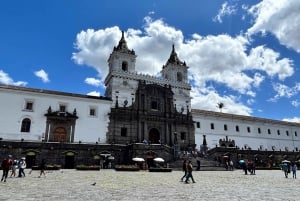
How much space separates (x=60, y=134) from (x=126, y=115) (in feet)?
34.7

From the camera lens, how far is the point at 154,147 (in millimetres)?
34969

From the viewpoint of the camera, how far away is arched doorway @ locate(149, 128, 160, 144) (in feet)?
140

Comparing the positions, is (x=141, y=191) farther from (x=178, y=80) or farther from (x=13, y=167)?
(x=178, y=80)

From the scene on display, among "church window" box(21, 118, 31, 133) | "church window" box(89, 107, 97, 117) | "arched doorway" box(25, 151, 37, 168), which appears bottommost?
"arched doorway" box(25, 151, 37, 168)

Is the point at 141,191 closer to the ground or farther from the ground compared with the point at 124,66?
closer to the ground

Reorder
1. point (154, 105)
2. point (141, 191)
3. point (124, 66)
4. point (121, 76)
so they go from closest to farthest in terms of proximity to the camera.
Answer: point (141, 191)
point (121, 76)
point (154, 105)
point (124, 66)

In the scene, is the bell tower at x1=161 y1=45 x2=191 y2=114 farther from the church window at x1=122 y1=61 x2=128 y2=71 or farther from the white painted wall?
the white painted wall

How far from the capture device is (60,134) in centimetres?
3706

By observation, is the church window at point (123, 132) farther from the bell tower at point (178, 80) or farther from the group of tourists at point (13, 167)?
the group of tourists at point (13, 167)

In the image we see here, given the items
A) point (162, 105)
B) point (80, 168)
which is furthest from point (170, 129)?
point (80, 168)

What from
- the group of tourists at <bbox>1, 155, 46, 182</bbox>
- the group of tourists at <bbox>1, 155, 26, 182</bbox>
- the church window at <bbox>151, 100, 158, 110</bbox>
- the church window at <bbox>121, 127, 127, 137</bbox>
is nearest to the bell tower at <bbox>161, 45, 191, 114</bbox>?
the church window at <bbox>151, 100, 158, 110</bbox>

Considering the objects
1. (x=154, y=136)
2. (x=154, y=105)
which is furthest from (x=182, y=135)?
(x=154, y=105)

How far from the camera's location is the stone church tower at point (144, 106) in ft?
135

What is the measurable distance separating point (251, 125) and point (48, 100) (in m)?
42.0
